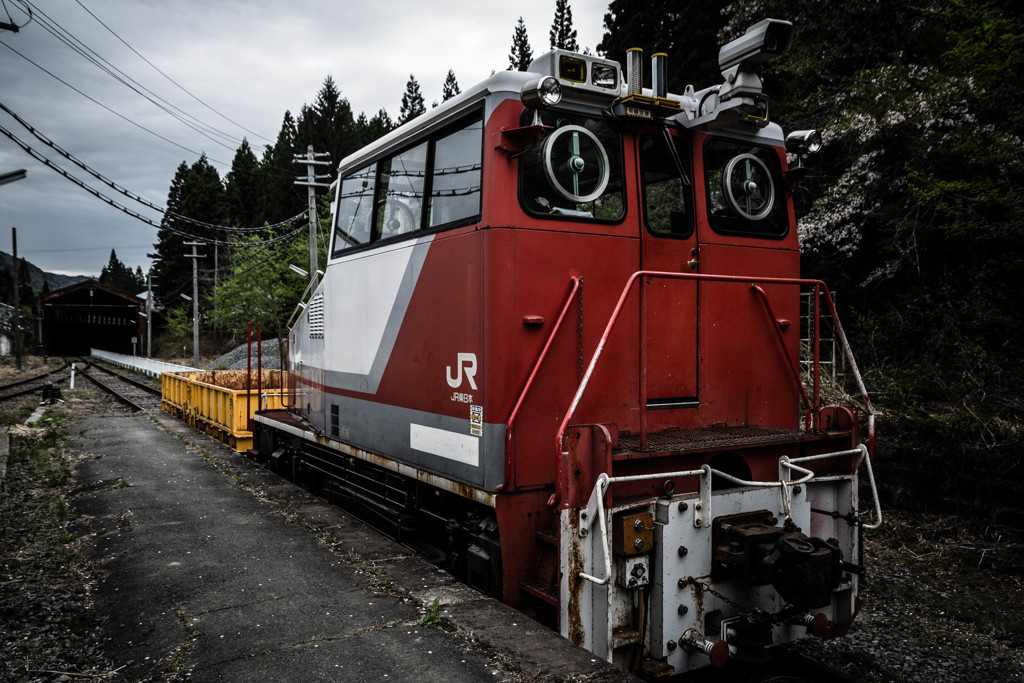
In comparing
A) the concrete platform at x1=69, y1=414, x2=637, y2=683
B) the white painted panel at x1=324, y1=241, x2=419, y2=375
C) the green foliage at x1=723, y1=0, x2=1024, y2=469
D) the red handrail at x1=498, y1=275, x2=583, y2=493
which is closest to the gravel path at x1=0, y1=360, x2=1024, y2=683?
the concrete platform at x1=69, y1=414, x2=637, y2=683

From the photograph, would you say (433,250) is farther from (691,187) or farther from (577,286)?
(691,187)

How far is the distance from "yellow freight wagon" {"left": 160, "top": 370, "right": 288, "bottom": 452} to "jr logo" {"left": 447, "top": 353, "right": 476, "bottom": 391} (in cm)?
479

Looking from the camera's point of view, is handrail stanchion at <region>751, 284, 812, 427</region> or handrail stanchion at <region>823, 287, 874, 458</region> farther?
handrail stanchion at <region>751, 284, 812, 427</region>

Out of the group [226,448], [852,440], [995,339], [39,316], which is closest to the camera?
[852,440]

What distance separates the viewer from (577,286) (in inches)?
169

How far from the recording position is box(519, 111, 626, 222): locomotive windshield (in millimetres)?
4289

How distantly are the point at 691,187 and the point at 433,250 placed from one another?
184 centimetres

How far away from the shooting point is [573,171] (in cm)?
438

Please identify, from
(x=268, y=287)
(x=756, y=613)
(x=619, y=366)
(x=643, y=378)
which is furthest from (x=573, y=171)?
(x=268, y=287)

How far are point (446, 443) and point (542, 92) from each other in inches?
90.6

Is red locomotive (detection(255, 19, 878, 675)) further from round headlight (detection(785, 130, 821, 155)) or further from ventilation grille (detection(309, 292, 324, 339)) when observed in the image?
ventilation grille (detection(309, 292, 324, 339))

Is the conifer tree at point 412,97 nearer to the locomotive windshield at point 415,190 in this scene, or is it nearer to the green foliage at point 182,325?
the green foliage at point 182,325

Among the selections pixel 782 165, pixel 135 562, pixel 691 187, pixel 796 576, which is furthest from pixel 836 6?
pixel 135 562

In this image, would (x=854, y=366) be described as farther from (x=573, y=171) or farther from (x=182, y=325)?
(x=182, y=325)
